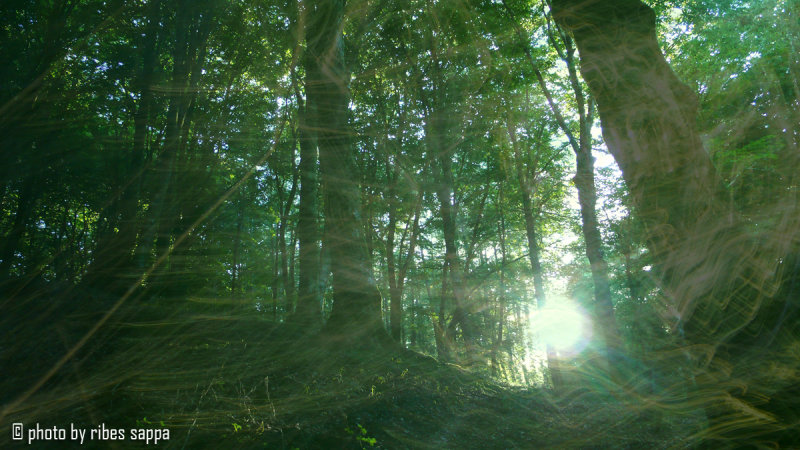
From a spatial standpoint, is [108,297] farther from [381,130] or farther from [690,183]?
[381,130]

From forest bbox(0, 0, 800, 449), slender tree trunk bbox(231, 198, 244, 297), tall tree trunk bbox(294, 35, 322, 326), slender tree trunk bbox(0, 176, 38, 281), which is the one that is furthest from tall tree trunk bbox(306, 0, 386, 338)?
slender tree trunk bbox(231, 198, 244, 297)

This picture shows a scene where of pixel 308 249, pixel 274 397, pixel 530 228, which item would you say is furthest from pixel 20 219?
pixel 530 228

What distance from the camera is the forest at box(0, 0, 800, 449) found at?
110 inches

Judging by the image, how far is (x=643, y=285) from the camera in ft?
56.9

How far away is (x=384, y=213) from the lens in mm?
17312

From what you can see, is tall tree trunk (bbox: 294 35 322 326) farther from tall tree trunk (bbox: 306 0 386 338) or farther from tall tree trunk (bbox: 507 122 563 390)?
tall tree trunk (bbox: 507 122 563 390)

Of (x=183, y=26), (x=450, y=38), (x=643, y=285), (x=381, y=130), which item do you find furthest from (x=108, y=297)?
(x=643, y=285)

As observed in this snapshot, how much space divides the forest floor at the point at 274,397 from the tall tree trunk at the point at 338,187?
2.09 ft

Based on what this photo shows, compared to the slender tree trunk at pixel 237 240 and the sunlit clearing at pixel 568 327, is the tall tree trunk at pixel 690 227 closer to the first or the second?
the sunlit clearing at pixel 568 327

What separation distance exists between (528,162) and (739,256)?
15.5 meters

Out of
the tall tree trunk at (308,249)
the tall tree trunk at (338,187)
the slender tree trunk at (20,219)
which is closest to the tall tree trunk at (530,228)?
the tall tree trunk at (308,249)

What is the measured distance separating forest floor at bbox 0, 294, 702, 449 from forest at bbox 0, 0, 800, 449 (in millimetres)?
42

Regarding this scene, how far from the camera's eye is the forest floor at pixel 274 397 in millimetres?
4250

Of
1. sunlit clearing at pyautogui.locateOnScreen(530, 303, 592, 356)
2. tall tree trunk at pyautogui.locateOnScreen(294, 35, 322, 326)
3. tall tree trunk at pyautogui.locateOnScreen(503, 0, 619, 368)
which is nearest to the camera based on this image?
tall tree trunk at pyautogui.locateOnScreen(294, 35, 322, 326)
